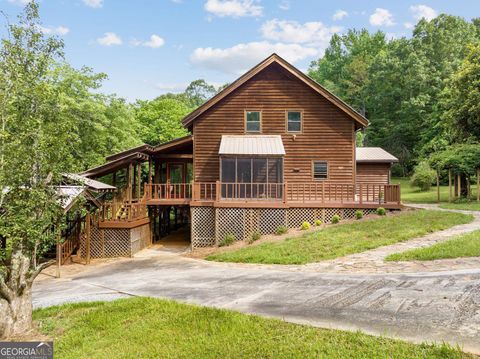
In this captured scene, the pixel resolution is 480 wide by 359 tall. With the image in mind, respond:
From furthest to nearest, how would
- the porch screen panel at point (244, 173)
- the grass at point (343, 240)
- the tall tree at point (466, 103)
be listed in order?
the tall tree at point (466, 103)
the porch screen panel at point (244, 173)
the grass at point (343, 240)

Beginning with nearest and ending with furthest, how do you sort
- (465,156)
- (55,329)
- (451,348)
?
(451,348) → (55,329) → (465,156)

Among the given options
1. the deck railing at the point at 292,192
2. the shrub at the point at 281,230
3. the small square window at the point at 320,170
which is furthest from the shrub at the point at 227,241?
the small square window at the point at 320,170

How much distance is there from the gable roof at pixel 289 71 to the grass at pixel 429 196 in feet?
24.7

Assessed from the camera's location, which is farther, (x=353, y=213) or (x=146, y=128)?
(x=146, y=128)

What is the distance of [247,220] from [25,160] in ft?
34.1

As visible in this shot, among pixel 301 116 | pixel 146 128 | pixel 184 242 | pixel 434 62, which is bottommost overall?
pixel 184 242

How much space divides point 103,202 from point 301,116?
37.5 feet

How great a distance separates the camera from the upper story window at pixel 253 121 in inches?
752

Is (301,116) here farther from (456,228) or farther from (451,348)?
(451,348)

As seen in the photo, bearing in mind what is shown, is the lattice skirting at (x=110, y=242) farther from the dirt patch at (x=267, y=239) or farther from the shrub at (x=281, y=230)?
the shrub at (x=281, y=230)

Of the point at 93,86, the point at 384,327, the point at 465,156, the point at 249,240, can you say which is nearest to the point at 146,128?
the point at 93,86

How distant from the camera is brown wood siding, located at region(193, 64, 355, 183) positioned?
18.8 metres

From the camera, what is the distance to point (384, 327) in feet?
18.1

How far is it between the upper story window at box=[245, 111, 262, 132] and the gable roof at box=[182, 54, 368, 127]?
1.74 metres
